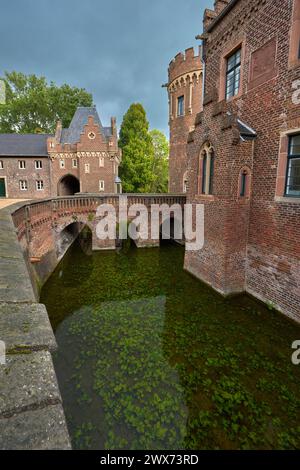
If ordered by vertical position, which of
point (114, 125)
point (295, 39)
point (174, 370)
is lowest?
point (174, 370)

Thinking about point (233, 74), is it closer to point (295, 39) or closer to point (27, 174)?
point (295, 39)

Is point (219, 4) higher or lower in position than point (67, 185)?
higher

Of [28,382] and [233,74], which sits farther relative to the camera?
[233,74]

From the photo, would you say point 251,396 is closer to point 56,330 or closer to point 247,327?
point 247,327

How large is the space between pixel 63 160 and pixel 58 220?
1591 cm

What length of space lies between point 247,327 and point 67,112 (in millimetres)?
44443

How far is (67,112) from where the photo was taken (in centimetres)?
4050

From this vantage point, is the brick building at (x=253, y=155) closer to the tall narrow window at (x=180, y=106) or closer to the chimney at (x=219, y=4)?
the chimney at (x=219, y=4)

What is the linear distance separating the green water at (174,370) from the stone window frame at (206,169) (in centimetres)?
387

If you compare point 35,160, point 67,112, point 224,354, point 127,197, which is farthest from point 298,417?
point 67,112

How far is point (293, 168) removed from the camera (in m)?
6.71

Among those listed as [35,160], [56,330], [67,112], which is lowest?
[56,330]

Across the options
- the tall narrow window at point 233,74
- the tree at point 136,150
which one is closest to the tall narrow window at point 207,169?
the tall narrow window at point 233,74

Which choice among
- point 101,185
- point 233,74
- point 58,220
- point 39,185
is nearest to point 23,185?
point 39,185
